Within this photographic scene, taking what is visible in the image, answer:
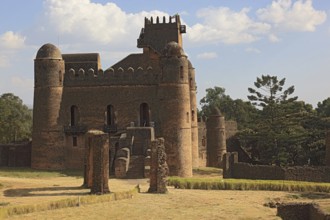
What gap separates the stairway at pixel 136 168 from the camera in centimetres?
3412

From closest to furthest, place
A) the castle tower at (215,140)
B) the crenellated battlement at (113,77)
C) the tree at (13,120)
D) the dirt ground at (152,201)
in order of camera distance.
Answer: the dirt ground at (152,201) < the crenellated battlement at (113,77) < the castle tower at (215,140) < the tree at (13,120)

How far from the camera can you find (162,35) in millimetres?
46875

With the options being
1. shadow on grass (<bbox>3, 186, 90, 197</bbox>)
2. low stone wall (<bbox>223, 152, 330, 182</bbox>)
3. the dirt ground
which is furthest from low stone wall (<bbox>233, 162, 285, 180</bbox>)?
shadow on grass (<bbox>3, 186, 90, 197</bbox>)

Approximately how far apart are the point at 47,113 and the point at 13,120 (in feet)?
71.2

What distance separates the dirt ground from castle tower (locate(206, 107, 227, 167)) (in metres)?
17.6

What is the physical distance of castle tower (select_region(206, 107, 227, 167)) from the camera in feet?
160

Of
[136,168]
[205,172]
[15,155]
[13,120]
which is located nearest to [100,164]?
[136,168]

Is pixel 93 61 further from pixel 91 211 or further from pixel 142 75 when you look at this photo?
pixel 91 211

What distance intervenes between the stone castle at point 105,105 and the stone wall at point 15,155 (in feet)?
6.34

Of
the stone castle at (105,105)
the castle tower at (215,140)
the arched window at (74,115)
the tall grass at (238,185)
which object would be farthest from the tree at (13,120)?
the tall grass at (238,185)

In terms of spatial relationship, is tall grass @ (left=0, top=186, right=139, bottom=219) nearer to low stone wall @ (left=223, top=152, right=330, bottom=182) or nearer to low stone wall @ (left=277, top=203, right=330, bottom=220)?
low stone wall @ (left=277, top=203, right=330, bottom=220)

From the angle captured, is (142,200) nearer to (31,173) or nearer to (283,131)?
(31,173)

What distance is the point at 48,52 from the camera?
126 ft

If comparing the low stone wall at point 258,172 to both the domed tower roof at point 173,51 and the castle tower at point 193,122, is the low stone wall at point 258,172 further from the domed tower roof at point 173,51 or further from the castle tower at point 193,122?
the domed tower roof at point 173,51
